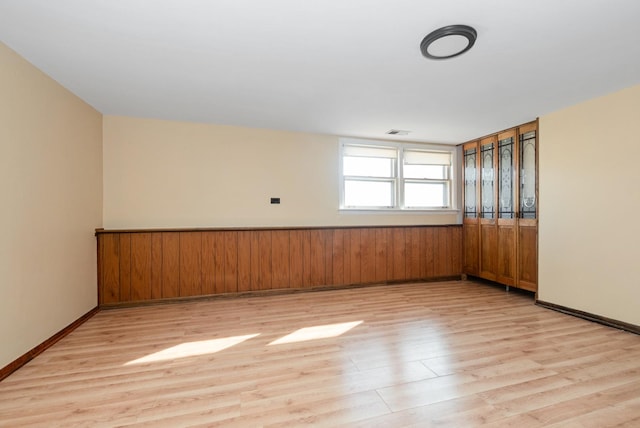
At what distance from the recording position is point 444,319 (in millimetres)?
3260

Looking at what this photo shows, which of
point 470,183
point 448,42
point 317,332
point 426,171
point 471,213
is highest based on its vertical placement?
point 448,42

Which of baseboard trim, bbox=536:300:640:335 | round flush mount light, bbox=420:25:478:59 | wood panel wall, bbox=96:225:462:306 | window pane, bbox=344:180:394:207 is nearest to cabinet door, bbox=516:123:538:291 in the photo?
baseboard trim, bbox=536:300:640:335

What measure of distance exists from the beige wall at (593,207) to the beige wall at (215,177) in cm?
241

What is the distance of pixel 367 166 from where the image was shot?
196 inches

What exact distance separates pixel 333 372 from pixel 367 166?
3505mm

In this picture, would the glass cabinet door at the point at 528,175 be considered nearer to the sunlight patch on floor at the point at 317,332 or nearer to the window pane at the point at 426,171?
the window pane at the point at 426,171

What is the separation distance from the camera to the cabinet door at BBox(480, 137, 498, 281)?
461cm

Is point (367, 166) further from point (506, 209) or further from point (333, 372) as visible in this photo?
point (333, 372)

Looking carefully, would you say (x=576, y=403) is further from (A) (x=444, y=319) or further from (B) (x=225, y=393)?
(B) (x=225, y=393)

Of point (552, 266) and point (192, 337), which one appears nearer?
point (192, 337)

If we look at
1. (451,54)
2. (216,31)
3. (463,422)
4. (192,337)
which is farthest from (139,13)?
(463,422)

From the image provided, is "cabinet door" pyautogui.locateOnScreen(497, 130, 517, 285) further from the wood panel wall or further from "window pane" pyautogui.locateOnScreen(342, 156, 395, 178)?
"window pane" pyautogui.locateOnScreen(342, 156, 395, 178)

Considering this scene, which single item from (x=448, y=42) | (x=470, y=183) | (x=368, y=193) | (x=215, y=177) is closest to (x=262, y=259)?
(x=215, y=177)

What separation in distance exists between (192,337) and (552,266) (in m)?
4.27
